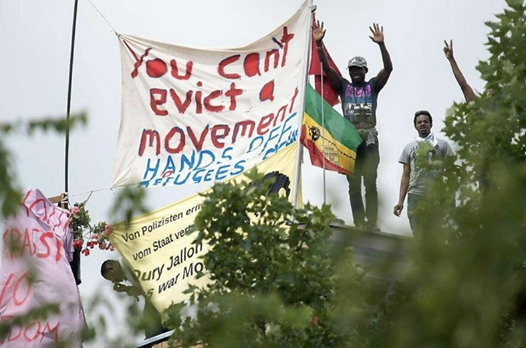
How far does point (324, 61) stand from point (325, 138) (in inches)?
30.1

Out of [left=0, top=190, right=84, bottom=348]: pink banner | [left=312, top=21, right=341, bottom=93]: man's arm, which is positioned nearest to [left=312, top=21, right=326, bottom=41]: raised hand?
[left=312, top=21, right=341, bottom=93]: man's arm

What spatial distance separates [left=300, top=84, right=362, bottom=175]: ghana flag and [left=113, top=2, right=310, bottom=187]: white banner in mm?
175

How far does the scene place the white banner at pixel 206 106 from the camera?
50.7ft

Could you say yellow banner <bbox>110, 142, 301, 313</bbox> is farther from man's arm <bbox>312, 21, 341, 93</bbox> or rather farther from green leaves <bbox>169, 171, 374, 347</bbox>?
green leaves <bbox>169, 171, 374, 347</bbox>

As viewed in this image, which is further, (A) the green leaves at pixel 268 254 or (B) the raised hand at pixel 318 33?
(B) the raised hand at pixel 318 33

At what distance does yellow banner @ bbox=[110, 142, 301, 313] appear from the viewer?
46.2ft

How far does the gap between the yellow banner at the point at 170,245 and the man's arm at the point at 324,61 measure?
76 centimetres

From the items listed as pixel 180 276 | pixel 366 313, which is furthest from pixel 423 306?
pixel 180 276

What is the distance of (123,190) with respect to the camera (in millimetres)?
6406

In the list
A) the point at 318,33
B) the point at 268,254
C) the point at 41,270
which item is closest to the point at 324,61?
the point at 318,33


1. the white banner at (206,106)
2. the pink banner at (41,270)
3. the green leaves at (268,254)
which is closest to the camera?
the green leaves at (268,254)

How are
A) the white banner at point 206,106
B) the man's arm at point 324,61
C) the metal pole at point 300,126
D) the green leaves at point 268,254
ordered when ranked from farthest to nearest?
the white banner at point 206,106, the man's arm at point 324,61, the metal pole at point 300,126, the green leaves at point 268,254

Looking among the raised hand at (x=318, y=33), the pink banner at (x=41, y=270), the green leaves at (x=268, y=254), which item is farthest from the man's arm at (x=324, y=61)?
the green leaves at (x=268, y=254)

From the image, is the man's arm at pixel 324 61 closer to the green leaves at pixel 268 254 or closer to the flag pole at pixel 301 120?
the flag pole at pixel 301 120
